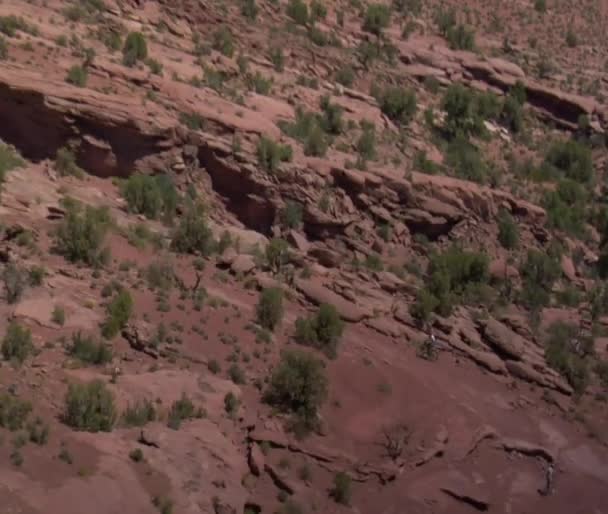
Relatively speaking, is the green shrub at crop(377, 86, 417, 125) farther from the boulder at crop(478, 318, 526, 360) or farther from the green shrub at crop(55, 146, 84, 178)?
the green shrub at crop(55, 146, 84, 178)

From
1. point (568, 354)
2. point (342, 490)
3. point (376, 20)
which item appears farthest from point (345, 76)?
point (342, 490)

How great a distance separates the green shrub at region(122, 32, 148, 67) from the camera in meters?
21.6

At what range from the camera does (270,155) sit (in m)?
20.9

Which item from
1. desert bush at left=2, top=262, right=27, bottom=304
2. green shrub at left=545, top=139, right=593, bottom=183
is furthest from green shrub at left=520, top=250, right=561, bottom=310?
desert bush at left=2, top=262, right=27, bottom=304

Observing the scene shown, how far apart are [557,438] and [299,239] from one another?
647cm

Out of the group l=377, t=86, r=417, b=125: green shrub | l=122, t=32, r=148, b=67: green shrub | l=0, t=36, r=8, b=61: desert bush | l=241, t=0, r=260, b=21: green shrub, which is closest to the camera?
l=0, t=36, r=8, b=61: desert bush

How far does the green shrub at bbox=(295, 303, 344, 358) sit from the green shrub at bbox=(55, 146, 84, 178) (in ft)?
17.3

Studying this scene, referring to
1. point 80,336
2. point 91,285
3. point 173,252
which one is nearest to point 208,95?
point 173,252

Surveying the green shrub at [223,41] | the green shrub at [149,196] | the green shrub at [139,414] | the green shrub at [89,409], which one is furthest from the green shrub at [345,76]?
the green shrub at [89,409]

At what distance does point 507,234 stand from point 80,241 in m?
11.6

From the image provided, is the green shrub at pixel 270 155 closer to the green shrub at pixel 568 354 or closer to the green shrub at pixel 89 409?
the green shrub at pixel 568 354

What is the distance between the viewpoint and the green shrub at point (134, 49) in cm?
2158

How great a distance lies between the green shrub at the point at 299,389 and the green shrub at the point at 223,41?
12470 millimetres

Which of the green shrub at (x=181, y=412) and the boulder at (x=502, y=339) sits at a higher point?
the green shrub at (x=181, y=412)
